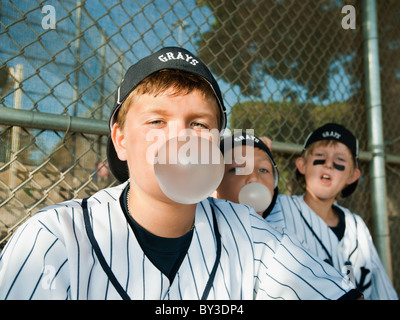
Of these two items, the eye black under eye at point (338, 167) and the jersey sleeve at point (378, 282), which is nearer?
the jersey sleeve at point (378, 282)

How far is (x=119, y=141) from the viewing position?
103 cm

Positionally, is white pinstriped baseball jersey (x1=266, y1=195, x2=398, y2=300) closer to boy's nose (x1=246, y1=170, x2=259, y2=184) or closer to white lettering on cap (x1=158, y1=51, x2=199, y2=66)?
boy's nose (x1=246, y1=170, x2=259, y2=184)

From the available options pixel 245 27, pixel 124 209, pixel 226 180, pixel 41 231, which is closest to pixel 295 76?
pixel 245 27

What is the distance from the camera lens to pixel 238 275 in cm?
96

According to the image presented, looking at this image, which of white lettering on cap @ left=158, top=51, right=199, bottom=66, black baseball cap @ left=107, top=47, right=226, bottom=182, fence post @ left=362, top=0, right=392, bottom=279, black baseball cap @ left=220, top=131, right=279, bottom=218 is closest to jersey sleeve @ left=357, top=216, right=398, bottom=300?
fence post @ left=362, top=0, right=392, bottom=279

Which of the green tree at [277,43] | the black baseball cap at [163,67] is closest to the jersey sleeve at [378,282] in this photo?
the green tree at [277,43]

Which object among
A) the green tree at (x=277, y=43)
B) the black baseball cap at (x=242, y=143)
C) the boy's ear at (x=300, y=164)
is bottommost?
the black baseball cap at (x=242, y=143)

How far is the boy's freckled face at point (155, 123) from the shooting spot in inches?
33.5

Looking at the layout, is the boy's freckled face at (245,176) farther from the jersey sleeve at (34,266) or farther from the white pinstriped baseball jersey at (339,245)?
the jersey sleeve at (34,266)

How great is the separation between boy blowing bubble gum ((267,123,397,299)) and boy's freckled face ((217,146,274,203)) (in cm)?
26

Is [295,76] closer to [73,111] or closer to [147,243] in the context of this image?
[73,111]

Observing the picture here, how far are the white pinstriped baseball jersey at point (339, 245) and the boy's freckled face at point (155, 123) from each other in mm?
955

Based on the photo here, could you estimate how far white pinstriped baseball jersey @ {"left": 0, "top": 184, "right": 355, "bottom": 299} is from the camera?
0.74 metres

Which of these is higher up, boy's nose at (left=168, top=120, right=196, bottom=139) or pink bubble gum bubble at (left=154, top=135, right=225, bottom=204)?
boy's nose at (left=168, top=120, right=196, bottom=139)
